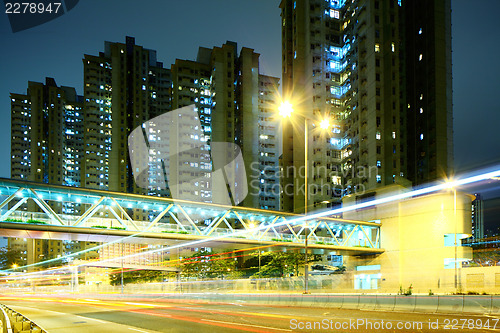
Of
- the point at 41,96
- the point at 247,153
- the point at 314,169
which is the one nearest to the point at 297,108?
the point at 314,169

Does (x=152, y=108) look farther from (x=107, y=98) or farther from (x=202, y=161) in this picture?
(x=202, y=161)

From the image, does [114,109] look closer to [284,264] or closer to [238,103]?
[238,103]

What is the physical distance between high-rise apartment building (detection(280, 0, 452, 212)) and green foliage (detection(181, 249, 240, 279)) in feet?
77.7

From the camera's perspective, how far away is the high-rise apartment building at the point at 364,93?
245 feet

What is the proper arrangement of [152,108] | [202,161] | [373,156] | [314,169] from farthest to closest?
[152,108]
[202,161]
[314,169]
[373,156]

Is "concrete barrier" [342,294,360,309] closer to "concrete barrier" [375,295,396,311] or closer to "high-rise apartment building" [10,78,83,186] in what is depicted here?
"concrete barrier" [375,295,396,311]

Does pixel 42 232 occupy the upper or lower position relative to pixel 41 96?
lower

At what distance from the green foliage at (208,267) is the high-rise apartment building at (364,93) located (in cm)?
2368

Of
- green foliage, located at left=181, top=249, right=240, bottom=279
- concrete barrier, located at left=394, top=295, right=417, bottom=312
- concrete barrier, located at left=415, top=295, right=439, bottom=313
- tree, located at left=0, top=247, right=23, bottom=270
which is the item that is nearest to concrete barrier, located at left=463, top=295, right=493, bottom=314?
concrete barrier, located at left=415, top=295, right=439, bottom=313

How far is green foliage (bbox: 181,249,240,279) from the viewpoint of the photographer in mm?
77438

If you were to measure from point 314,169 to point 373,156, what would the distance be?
61.1 feet

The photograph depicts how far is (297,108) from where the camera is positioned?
311ft

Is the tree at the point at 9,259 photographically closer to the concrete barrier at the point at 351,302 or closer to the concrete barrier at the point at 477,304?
the concrete barrier at the point at 351,302

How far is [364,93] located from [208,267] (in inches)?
2018
